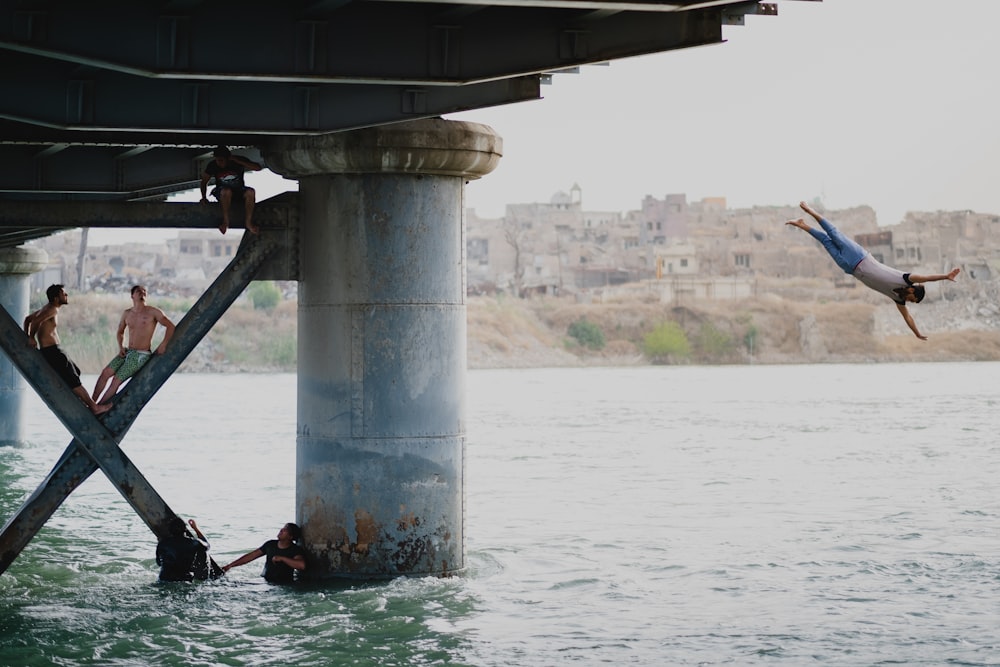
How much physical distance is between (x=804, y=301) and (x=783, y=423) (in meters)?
98.3

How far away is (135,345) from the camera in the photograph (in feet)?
60.7

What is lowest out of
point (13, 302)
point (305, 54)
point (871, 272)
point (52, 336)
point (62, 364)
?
point (62, 364)

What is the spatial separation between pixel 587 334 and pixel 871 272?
122 metres

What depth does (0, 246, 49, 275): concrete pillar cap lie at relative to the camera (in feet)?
126

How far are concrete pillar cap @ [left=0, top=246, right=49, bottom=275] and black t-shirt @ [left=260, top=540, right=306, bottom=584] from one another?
2320cm

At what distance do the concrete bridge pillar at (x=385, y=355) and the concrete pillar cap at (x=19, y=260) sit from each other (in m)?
23.5

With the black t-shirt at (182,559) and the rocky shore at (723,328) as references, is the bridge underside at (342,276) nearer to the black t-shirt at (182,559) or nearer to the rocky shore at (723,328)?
the black t-shirt at (182,559)

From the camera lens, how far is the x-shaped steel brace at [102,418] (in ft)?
54.9

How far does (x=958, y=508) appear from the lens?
31344 millimetres

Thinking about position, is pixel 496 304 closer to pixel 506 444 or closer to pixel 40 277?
pixel 40 277

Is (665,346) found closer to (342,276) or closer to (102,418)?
(342,276)

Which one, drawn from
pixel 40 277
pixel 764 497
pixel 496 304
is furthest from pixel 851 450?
pixel 40 277

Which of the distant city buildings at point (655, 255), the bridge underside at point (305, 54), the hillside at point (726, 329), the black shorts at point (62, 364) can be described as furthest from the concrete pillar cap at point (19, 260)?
the distant city buildings at point (655, 255)

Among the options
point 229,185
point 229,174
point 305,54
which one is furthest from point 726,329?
point 305,54
